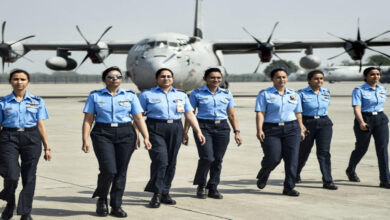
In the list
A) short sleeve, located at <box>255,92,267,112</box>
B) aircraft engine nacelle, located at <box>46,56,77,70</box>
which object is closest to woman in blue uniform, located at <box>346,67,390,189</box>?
short sleeve, located at <box>255,92,267,112</box>

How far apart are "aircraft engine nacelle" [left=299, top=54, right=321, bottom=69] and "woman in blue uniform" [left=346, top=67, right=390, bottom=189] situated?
26033 mm

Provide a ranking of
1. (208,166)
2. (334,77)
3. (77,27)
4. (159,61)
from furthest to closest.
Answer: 1. (334,77)
2. (77,27)
3. (159,61)
4. (208,166)

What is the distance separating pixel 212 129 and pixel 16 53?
98.3ft

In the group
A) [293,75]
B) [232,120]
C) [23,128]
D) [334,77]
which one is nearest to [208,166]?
[232,120]

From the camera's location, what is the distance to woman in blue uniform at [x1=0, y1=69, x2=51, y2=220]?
6336mm

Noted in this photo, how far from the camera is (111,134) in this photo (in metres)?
6.75

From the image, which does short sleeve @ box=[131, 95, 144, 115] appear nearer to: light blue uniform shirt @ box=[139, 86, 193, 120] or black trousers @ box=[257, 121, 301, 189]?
light blue uniform shirt @ box=[139, 86, 193, 120]

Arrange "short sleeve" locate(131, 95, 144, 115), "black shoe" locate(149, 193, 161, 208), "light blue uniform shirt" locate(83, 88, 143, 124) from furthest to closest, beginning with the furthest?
1. "black shoe" locate(149, 193, 161, 208)
2. "short sleeve" locate(131, 95, 144, 115)
3. "light blue uniform shirt" locate(83, 88, 143, 124)

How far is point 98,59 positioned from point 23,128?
29.3 m

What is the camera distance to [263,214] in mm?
6676

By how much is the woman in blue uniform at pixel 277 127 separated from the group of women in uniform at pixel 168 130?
13 mm

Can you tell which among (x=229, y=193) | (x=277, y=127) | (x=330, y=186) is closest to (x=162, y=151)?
(x=229, y=193)

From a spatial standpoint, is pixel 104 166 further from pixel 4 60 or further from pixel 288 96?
pixel 4 60

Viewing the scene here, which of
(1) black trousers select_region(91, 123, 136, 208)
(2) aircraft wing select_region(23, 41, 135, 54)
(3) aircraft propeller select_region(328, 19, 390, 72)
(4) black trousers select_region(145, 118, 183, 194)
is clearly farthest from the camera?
(2) aircraft wing select_region(23, 41, 135, 54)
